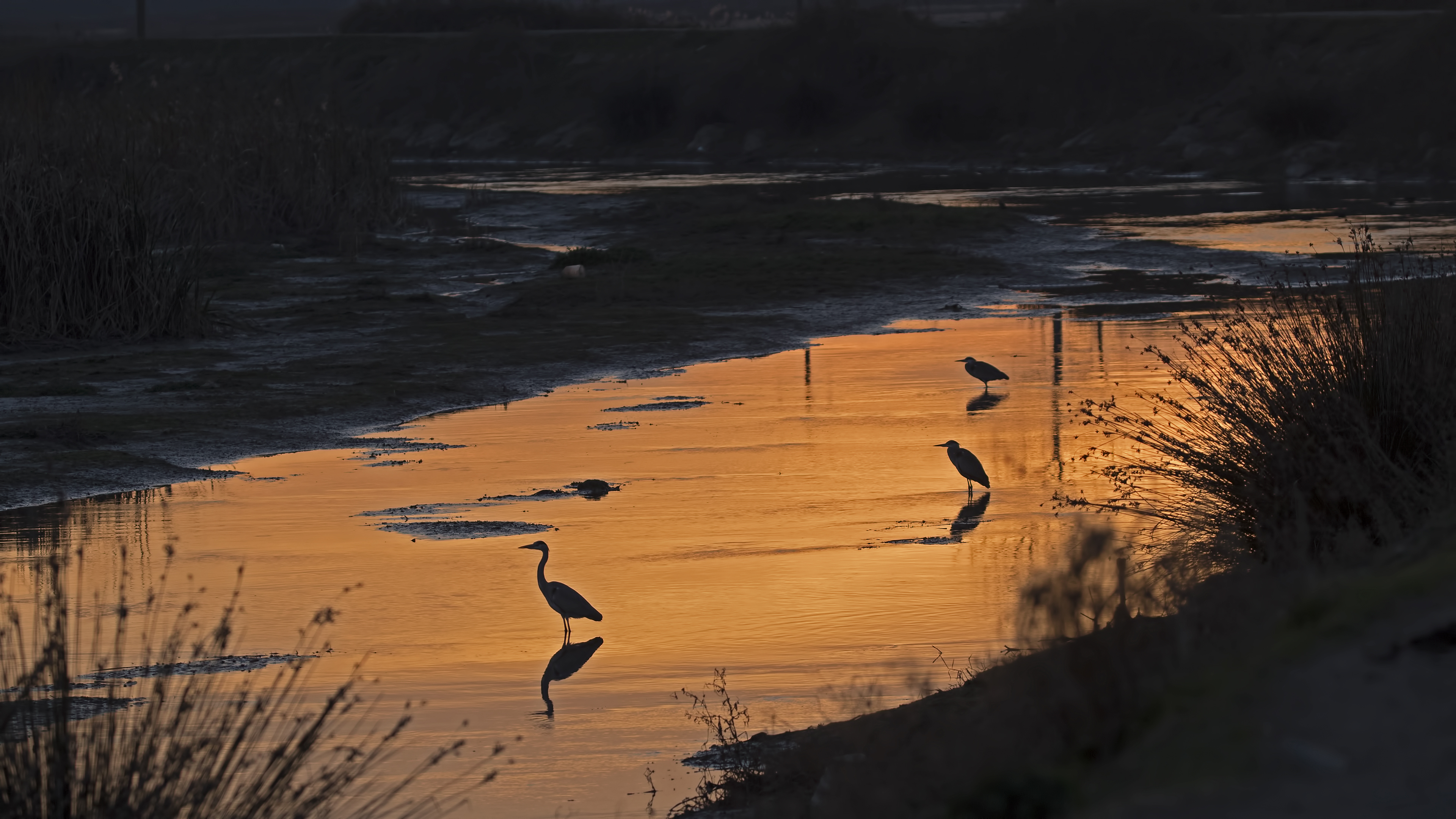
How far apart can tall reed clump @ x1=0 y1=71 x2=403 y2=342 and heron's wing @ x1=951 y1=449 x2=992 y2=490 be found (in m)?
10.4

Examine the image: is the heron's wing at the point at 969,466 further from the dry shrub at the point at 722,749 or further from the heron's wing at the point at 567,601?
the dry shrub at the point at 722,749

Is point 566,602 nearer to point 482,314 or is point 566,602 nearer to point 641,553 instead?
point 641,553

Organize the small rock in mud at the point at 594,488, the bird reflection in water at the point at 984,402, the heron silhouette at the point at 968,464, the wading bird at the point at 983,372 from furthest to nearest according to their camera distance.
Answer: the wading bird at the point at 983,372 → the bird reflection in water at the point at 984,402 → the small rock in mud at the point at 594,488 → the heron silhouette at the point at 968,464

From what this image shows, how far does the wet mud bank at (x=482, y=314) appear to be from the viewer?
14945 mm

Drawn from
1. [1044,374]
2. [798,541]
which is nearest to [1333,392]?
[798,541]

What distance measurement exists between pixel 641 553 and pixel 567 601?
1.84 meters

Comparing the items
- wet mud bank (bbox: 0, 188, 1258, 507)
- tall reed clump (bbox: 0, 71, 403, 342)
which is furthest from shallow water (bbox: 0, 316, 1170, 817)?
tall reed clump (bbox: 0, 71, 403, 342)

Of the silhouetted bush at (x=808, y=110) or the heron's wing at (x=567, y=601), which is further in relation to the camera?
the silhouetted bush at (x=808, y=110)

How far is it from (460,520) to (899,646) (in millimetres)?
3797

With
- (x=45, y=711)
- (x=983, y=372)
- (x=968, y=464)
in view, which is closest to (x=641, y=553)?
(x=968, y=464)

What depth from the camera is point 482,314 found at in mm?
23359

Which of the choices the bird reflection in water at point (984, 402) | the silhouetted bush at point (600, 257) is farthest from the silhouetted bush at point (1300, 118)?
the bird reflection in water at point (984, 402)

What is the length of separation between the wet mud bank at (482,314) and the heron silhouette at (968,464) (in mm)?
4237

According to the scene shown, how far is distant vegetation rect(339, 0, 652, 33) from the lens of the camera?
A: 338ft
